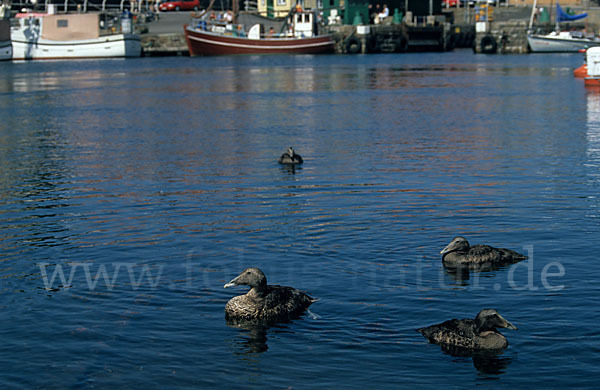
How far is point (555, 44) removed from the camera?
113 metres

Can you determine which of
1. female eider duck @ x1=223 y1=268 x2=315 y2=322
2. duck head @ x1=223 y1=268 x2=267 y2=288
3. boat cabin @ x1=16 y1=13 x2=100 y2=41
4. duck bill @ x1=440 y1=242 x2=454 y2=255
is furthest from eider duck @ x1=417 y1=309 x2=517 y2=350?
boat cabin @ x1=16 y1=13 x2=100 y2=41

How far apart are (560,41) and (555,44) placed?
0.75 meters

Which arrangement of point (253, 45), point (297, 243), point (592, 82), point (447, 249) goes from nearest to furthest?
point (447, 249)
point (297, 243)
point (592, 82)
point (253, 45)

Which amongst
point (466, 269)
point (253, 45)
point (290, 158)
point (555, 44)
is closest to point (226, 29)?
point (253, 45)

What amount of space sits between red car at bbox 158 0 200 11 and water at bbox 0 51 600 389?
103172 mm

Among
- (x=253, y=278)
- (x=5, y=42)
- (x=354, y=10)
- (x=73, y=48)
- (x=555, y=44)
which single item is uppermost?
(x=354, y=10)

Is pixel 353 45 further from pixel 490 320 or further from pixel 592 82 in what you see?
pixel 490 320

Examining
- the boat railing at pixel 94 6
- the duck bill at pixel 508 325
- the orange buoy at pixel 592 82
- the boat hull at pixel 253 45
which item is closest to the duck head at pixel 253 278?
the duck bill at pixel 508 325

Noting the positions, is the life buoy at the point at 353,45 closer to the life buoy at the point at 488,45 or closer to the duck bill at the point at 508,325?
the life buoy at the point at 488,45

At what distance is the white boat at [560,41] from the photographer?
366 feet

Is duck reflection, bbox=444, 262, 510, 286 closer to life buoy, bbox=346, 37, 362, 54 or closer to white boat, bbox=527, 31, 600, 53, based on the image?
white boat, bbox=527, 31, 600, 53

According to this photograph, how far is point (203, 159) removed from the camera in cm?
3338

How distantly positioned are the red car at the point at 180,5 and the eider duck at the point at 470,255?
5298 inches

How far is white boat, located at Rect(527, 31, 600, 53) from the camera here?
4387 inches
